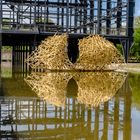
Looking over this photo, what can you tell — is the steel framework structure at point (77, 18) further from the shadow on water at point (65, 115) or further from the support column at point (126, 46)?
the shadow on water at point (65, 115)

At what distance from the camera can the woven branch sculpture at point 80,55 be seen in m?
30.2

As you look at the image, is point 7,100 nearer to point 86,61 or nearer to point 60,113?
point 60,113

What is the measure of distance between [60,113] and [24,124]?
165 centimetres

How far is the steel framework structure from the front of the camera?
35938mm

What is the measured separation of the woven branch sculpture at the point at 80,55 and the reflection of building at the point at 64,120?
17534 millimetres

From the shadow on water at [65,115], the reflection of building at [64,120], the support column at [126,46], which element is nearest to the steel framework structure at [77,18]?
the support column at [126,46]

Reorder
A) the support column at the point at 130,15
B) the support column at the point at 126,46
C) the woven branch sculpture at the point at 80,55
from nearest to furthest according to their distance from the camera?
the woven branch sculpture at the point at 80,55 → the support column at the point at 126,46 → the support column at the point at 130,15

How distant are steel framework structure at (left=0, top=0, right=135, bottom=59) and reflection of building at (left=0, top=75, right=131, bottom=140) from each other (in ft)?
72.8

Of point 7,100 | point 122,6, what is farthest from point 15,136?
point 122,6

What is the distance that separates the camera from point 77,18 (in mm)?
46156

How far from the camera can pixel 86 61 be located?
30.6m

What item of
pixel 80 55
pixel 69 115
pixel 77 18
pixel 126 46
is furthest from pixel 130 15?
pixel 69 115

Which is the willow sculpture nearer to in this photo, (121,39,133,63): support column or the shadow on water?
(121,39,133,63): support column

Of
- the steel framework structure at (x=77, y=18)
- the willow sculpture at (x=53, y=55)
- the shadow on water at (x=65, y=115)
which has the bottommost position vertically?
the shadow on water at (x=65, y=115)
